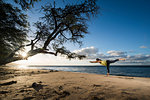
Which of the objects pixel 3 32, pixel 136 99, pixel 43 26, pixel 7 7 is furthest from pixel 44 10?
pixel 136 99

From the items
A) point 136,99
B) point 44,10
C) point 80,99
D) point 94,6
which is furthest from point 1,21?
point 136,99

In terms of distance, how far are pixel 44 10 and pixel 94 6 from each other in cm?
257

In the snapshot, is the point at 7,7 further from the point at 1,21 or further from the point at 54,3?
the point at 54,3

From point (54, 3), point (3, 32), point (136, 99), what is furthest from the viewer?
point (3, 32)

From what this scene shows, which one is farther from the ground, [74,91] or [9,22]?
[9,22]

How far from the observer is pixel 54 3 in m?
3.61

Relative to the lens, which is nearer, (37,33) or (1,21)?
(1,21)

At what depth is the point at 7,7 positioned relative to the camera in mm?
3689

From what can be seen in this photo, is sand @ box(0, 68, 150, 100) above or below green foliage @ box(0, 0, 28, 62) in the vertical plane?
below

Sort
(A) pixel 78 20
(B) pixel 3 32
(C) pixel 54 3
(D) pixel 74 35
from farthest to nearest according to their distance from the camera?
(D) pixel 74 35
(A) pixel 78 20
(B) pixel 3 32
(C) pixel 54 3

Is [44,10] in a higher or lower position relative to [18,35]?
higher

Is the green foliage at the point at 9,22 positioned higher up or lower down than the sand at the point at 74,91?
higher up

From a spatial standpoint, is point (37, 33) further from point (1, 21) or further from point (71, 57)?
point (71, 57)

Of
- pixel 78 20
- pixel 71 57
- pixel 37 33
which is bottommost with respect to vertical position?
pixel 71 57
